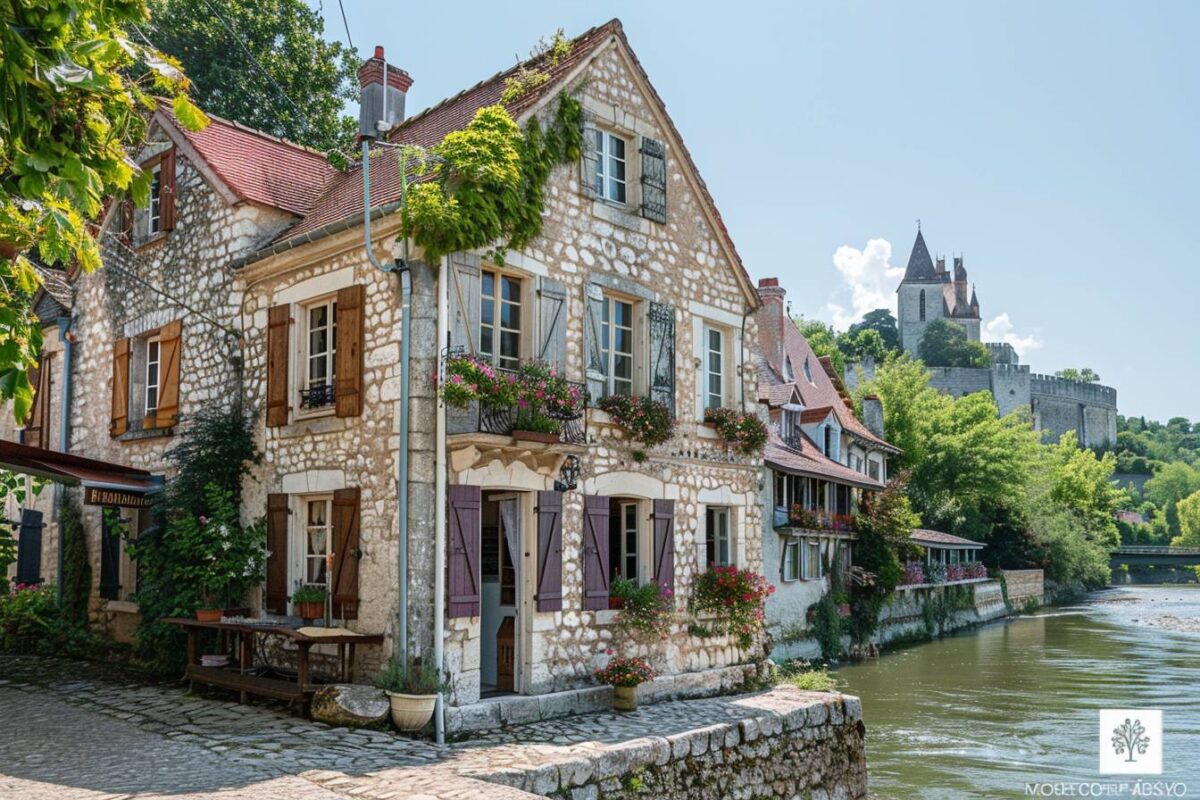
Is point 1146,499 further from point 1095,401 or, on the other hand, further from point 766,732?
point 766,732

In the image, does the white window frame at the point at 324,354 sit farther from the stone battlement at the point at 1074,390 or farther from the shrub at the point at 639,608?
the stone battlement at the point at 1074,390

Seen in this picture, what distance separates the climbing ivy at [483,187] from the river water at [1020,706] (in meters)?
8.14

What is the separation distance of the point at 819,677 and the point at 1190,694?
11.3 metres

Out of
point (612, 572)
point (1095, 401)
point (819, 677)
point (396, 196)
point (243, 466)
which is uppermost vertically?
point (1095, 401)

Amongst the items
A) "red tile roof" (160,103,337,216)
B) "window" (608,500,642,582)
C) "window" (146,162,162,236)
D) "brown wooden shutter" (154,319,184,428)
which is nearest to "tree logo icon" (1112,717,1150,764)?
"window" (608,500,642,582)

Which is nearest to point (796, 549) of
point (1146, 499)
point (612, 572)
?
point (612, 572)

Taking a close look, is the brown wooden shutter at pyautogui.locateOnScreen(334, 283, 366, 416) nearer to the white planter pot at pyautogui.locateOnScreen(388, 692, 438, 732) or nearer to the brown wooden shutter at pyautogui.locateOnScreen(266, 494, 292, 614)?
the brown wooden shutter at pyautogui.locateOnScreen(266, 494, 292, 614)

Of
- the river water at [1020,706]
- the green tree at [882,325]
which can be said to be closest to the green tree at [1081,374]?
the green tree at [882,325]

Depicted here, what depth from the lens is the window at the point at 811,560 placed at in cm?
2551

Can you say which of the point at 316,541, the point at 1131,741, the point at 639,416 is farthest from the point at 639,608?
the point at 1131,741

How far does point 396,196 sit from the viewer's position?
10.8 meters

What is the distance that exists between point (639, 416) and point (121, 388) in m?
7.15

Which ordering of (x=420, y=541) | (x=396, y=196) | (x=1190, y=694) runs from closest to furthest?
(x=420, y=541), (x=396, y=196), (x=1190, y=694)

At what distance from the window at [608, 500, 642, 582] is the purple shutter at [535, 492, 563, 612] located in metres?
1.43
